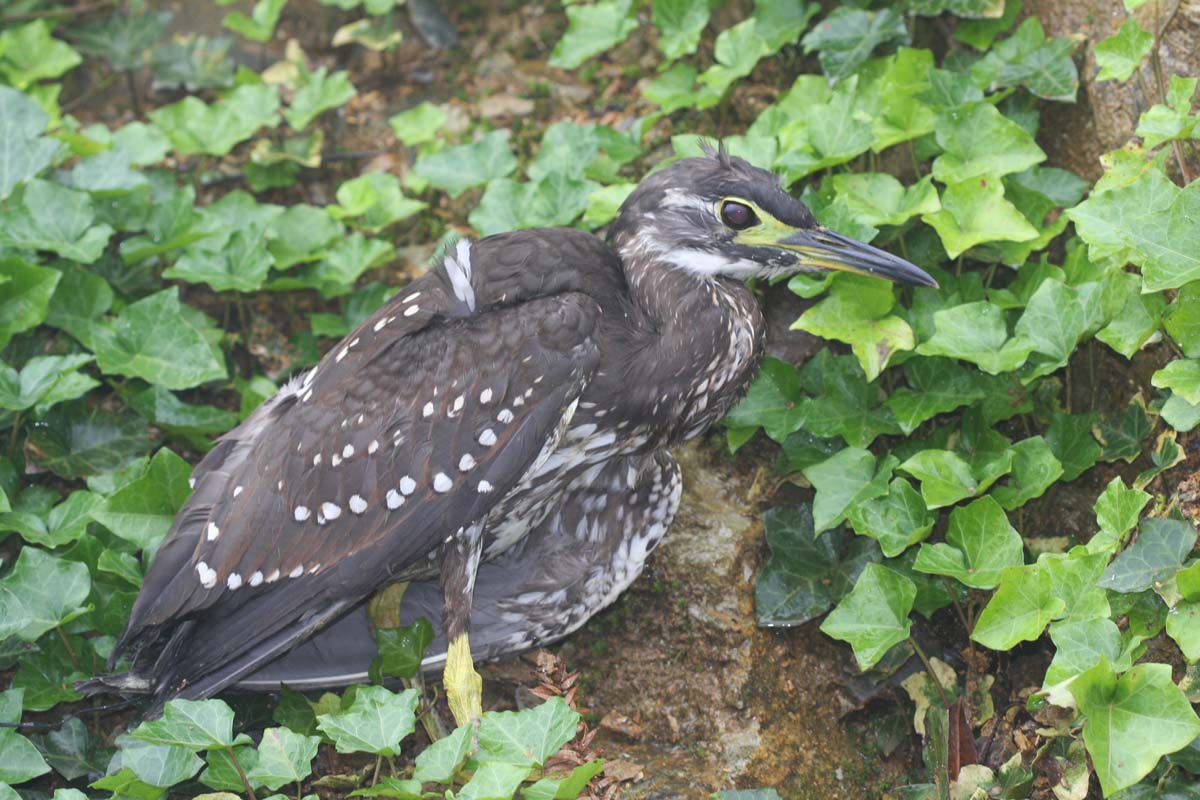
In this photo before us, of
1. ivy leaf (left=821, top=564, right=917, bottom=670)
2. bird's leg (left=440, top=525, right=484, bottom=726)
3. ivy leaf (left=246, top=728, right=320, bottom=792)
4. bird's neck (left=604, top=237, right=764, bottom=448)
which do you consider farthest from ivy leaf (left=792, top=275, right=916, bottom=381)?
ivy leaf (left=246, top=728, right=320, bottom=792)

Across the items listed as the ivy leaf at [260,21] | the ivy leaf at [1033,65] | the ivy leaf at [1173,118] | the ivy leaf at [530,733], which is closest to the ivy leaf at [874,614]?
the ivy leaf at [530,733]

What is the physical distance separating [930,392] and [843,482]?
19.0 inches

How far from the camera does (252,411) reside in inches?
213

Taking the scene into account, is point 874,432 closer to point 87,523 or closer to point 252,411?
point 252,411

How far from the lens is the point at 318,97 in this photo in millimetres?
6516

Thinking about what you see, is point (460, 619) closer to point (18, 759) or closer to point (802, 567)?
point (802, 567)

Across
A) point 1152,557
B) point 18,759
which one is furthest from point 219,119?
point 1152,557

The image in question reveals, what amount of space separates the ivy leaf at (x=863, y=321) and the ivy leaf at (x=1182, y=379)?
871 mm

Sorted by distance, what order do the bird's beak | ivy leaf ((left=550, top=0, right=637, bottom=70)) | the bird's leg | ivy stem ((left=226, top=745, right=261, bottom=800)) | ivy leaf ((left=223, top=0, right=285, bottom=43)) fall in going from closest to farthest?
ivy stem ((left=226, top=745, right=261, bottom=800)) < the bird's leg < the bird's beak < ivy leaf ((left=550, top=0, right=637, bottom=70)) < ivy leaf ((left=223, top=0, right=285, bottom=43))

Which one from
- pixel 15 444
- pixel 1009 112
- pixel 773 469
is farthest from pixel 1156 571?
pixel 15 444

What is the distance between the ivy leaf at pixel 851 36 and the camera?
5.64m

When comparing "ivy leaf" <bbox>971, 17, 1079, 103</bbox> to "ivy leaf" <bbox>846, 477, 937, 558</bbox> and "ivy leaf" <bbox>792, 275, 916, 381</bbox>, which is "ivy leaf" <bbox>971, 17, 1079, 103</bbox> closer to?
"ivy leaf" <bbox>792, 275, 916, 381</bbox>

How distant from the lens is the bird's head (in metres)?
4.64

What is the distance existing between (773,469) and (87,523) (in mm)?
2526
